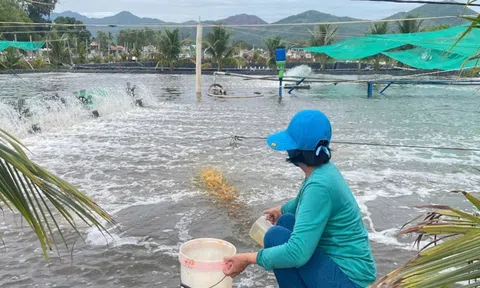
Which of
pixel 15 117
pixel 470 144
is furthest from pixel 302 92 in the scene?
pixel 15 117

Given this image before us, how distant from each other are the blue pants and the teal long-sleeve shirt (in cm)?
4

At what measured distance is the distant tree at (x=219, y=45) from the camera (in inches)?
1575

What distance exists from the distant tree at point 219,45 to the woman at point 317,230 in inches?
1510

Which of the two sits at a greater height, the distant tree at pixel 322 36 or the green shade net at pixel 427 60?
the distant tree at pixel 322 36

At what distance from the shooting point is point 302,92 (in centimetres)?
2312

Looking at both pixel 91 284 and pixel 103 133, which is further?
pixel 103 133

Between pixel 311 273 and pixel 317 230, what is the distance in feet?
1.07

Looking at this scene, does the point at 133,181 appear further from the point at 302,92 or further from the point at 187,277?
the point at 302,92

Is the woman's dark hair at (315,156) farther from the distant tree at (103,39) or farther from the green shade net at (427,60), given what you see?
the distant tree at (103,39)

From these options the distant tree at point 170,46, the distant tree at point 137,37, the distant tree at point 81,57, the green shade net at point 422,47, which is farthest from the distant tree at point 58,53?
the green shade net at point 422,47

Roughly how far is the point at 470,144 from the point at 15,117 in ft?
36.9

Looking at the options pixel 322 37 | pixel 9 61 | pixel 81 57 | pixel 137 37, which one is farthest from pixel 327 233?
pixel 137 37

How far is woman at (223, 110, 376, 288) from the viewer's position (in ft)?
7.13

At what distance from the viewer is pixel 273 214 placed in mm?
2953
